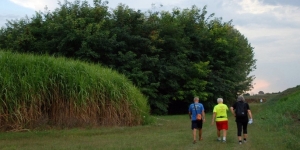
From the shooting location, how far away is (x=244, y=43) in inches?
2616

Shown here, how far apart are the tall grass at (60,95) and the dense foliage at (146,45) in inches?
427

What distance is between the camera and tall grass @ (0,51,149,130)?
2084 centimetres

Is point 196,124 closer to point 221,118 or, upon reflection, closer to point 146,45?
point 221,118

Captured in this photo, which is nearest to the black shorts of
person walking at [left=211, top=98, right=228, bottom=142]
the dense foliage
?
person walking at [left=211, top=98, right=228, bottom=142]

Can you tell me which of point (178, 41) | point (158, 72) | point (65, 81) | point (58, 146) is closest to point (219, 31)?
point (178, 41)

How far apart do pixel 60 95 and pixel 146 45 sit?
16.9m

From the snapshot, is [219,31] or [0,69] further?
[219,31]

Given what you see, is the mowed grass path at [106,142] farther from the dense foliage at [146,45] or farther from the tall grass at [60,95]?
the dense foliage at [146,45]

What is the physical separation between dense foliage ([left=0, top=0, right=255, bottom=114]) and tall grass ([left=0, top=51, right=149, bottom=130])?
10.9m

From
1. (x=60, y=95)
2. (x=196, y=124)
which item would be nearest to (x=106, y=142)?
(x=196, y=124)

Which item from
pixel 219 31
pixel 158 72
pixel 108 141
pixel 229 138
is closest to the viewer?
pixel 108 141

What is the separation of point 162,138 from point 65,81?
22.0 ft

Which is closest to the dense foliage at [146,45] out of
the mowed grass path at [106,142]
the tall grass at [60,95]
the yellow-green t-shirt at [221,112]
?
the tall grass at [60,95]

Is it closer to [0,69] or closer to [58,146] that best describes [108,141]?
[58,146]
